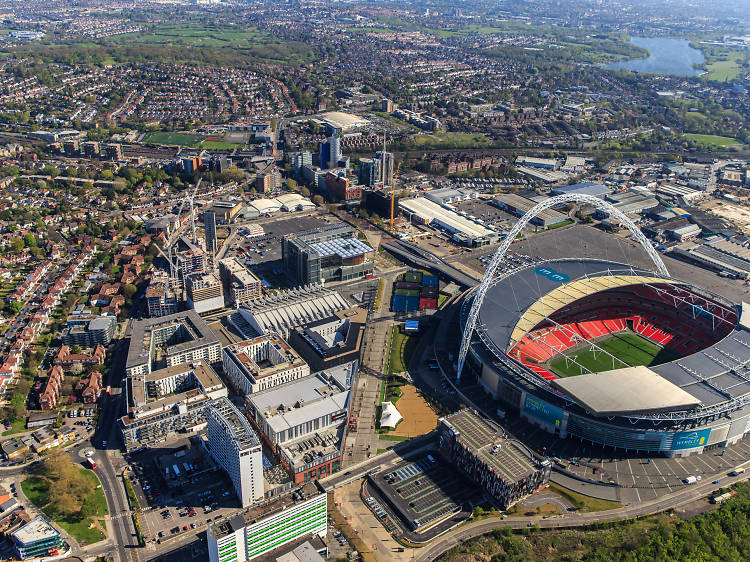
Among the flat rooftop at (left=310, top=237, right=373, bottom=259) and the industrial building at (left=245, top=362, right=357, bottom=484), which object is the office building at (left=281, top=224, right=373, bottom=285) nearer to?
the flat rooftop at (left=310, top=237, right=373, bottom=259)

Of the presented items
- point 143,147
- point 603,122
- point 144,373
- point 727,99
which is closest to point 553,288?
point 144,373

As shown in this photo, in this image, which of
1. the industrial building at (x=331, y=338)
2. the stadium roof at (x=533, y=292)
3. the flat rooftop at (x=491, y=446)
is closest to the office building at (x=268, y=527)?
the flat rooftop at (x=491, y=446)

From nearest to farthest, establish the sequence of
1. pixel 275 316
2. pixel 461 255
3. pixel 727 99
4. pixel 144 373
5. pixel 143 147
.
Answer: pixel 144 373
pixel 275 316
pixel 461 255
pixel 143 147
pixel 727 99

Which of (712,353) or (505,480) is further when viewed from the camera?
(712,353)

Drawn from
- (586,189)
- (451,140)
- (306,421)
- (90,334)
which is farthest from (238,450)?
(451,140)

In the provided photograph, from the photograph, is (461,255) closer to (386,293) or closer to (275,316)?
(386,293)

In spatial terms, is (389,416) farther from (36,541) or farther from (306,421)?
(36,541)

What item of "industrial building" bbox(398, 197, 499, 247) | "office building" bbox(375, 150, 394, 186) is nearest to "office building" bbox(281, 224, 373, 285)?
"industrial building" bbox(398, 197, 499, 247)
